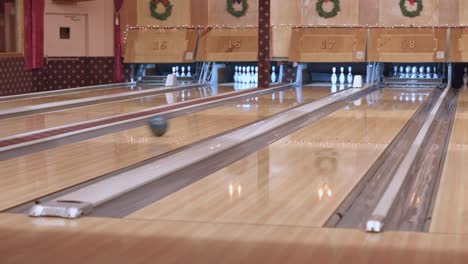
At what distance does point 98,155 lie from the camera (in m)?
4.95

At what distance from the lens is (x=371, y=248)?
8.86ft

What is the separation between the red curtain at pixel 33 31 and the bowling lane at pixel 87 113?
1.96 metres

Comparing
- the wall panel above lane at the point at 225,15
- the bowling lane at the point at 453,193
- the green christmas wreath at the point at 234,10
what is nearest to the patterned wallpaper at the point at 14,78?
the wall panel above lane at the point at 225,15

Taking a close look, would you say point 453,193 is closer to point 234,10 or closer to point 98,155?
point 98,155

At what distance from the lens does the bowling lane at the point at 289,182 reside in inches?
130

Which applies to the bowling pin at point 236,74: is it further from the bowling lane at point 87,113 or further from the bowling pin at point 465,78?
the bowling pin at point 465,78

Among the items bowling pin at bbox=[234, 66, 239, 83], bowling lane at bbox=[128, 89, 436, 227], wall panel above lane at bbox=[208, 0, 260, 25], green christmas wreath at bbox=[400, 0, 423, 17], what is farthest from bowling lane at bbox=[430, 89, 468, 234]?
bowling pin at bbox=[234, 66, 239, 83]

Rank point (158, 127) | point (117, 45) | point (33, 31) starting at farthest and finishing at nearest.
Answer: point (117, 45)
point (33, 31)
point (158, 127)

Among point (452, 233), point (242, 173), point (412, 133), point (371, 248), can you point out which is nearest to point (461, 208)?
point (452, 233)

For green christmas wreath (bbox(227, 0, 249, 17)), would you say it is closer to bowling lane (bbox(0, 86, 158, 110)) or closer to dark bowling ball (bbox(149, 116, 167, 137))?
bowling lane (bbox(0, 86, 158, 110))

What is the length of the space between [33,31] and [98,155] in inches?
247

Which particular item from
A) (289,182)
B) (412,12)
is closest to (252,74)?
(412,12)

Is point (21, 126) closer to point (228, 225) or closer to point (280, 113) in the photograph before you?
point (280, 113)

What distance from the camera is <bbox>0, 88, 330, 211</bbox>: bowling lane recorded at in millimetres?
3963
